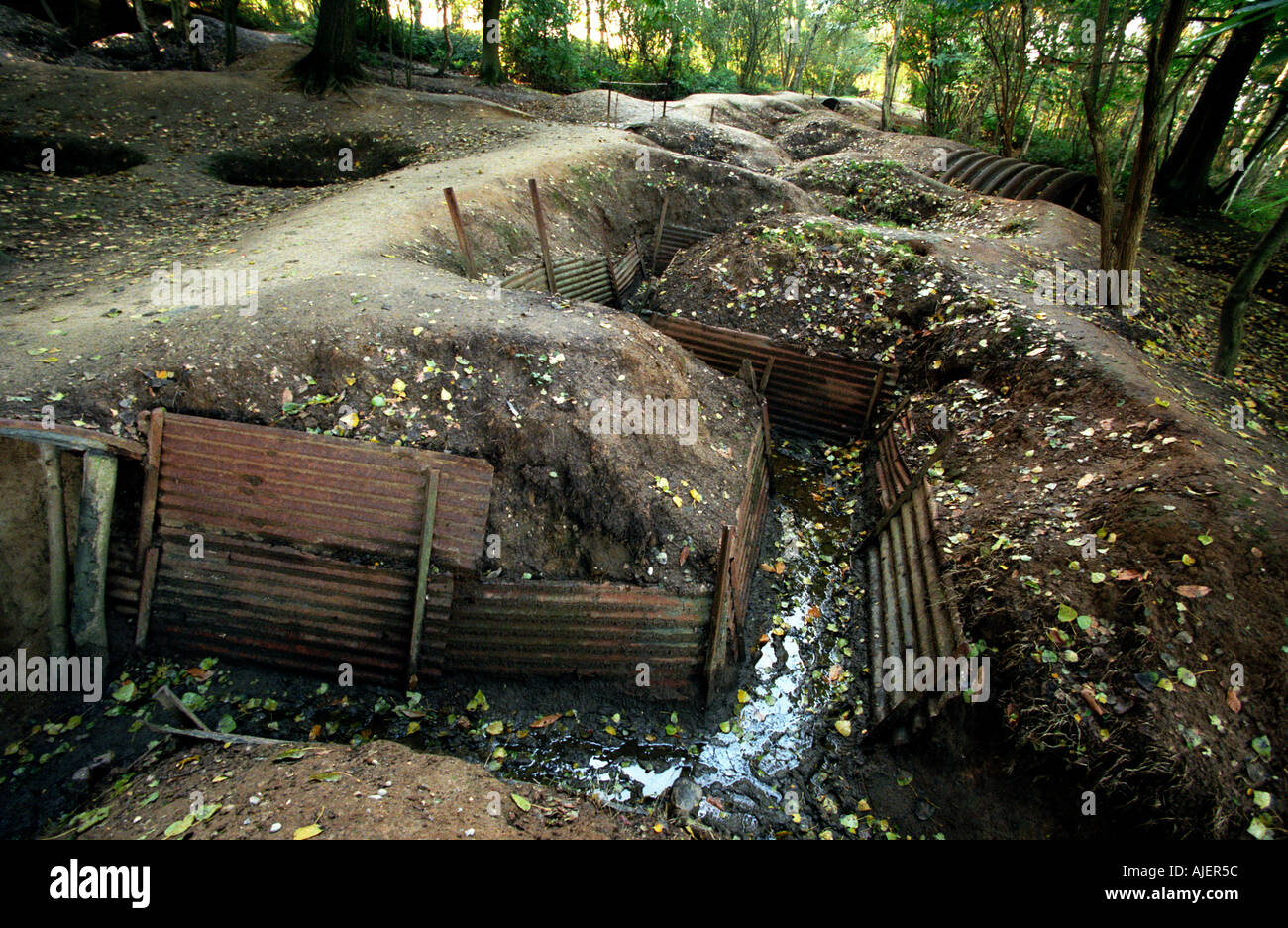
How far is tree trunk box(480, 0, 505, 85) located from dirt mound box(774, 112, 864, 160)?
10.5m

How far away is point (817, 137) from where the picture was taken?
20.5 metres

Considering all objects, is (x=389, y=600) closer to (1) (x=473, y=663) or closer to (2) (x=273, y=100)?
(1) (x=473, y=663)

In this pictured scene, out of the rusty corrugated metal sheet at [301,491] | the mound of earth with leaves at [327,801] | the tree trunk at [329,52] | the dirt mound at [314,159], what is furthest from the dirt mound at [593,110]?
the mound of earth with leaves at [327,801]

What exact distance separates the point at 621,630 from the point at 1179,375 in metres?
8.66

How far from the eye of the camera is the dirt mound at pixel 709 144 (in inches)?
671

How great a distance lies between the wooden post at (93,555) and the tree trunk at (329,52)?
14781mm

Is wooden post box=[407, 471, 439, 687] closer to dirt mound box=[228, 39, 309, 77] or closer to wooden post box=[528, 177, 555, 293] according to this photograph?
wooden post box=[528, 177, 555, 293]

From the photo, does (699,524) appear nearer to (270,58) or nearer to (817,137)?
(270,58)

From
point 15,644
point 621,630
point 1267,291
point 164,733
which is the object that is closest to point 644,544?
point 621,630

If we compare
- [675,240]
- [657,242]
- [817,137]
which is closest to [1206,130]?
[817,137]

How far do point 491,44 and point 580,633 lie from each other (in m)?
22.7

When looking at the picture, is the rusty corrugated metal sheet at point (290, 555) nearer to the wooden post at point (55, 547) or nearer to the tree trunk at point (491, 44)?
the wooden post at point (55, 547)

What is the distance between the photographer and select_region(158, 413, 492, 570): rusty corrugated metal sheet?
15.9 ft
